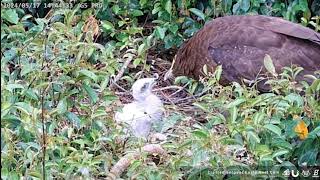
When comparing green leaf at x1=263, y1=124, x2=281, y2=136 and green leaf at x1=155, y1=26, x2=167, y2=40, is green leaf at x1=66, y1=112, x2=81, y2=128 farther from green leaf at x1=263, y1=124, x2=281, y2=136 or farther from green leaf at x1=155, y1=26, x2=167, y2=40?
green leaf at x1=155, y1=26, x2=167, y2=40

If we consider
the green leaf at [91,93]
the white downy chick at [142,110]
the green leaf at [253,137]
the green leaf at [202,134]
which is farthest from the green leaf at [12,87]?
the green leaf at [253,137]

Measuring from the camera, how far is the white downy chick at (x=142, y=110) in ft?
15.2

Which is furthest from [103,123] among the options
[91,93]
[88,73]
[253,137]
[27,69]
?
[253,137]

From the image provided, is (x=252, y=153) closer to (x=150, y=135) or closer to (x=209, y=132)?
(x=209, y=132)

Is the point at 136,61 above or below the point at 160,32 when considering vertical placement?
below

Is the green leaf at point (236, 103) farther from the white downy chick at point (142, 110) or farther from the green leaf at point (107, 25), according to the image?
the green leaf at point (107, 25)

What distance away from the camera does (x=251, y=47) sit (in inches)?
201

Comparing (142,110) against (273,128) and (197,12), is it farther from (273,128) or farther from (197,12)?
(273,128)

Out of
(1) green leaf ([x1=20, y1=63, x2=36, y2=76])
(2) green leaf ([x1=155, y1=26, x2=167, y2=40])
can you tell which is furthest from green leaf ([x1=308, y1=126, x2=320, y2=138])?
(2) green leaf ([x1=155, y1=26, x2=167, y2=40])

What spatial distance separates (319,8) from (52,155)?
9.29 ft

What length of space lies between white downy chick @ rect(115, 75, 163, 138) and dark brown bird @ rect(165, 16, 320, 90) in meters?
0.47

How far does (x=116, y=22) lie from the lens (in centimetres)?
584

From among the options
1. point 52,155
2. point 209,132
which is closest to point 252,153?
point 209,132

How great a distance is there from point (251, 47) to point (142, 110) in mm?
830
